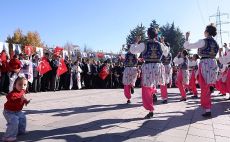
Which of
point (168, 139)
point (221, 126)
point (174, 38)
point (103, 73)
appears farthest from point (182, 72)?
point (174, 38)

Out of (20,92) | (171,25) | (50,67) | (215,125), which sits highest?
(171,25)

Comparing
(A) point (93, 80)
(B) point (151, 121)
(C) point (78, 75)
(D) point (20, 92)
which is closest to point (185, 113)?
(B) point (151, 121)

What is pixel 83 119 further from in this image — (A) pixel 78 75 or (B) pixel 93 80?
(B) pixel 93 80

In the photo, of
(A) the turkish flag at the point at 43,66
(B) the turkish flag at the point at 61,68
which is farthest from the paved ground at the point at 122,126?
(B) the turkish flag at the point at 61,68

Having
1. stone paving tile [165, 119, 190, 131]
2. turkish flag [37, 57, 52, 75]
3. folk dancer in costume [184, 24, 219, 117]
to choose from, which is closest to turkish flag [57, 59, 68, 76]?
turkish flag [37, 57, 52, 75]

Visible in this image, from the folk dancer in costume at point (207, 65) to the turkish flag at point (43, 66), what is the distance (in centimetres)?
898

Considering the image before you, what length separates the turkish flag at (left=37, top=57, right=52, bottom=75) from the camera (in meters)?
15.4

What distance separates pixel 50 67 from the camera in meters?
16.0

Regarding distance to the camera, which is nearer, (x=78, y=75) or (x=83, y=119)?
(x=83, y=119)

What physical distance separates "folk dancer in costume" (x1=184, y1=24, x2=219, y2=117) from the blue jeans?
4.30 metres

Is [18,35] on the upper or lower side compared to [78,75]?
upper

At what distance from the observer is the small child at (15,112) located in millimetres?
5098

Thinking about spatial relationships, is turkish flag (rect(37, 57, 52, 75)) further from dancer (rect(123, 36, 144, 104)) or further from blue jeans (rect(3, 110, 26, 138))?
Answer: blue jeans (rect(3, 110, 26, 138))

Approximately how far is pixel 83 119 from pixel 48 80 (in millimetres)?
9677
